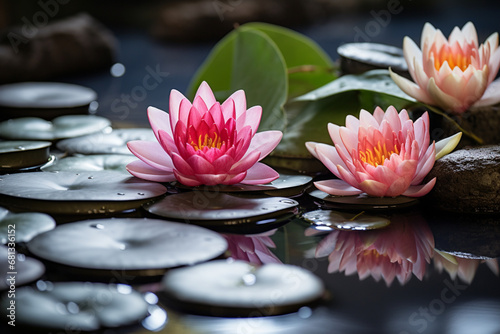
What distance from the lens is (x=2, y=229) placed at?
0.85m

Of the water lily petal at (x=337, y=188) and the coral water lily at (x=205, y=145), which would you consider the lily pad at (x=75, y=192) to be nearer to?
the coral water lily at (x=205, y=145)

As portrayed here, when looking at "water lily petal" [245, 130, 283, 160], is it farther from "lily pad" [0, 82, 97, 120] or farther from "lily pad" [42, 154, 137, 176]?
"lily pad" [0, 82, 97, 120]

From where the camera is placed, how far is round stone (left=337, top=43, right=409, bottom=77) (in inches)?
54.3

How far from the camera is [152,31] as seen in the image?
2844 mm

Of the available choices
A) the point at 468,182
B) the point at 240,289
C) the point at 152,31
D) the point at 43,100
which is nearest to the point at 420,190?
the point at 468,182

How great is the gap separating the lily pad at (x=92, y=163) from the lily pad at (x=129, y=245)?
0.81 feet

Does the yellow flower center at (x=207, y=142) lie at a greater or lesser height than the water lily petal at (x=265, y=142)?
greater

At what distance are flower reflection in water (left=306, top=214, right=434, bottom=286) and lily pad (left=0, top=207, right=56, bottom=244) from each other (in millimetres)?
371

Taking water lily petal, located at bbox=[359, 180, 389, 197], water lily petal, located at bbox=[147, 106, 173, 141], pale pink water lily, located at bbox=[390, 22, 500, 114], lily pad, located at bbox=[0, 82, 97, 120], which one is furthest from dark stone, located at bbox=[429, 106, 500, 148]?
lily pad, located at bbox=[0, 82, 97, 120]

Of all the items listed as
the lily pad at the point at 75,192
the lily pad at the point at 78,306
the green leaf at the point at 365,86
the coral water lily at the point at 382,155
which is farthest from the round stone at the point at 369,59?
the lily pad at the point at 78,306

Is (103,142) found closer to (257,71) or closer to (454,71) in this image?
(257,71)

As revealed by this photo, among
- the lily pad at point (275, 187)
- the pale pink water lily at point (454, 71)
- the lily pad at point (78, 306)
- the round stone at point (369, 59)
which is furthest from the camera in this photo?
the round stone at point (369, 59)

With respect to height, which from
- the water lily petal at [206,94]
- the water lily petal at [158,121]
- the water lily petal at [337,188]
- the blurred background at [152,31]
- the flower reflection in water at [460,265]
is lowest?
the flower reflection in water at [460,265]

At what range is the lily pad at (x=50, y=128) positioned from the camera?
1.30 meters
